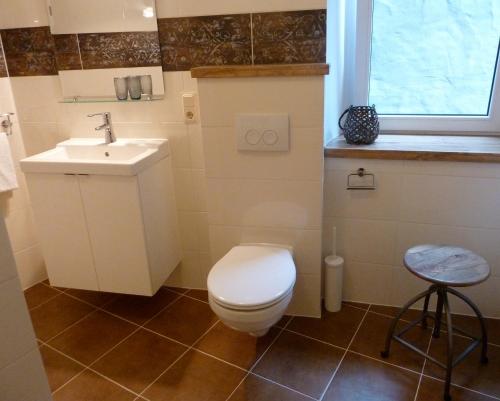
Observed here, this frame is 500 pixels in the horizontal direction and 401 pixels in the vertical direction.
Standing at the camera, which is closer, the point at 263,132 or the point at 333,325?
the point at 263,132

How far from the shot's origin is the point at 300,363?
182 cm

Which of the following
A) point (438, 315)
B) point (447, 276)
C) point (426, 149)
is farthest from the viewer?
point (426, 149)

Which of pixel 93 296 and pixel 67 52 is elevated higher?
pixel 67 52

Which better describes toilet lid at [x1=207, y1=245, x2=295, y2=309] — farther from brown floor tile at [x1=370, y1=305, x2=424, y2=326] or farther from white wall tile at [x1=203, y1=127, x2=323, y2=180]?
brown floor tile at [x1=370, y1=305, x2=424, y2=326]

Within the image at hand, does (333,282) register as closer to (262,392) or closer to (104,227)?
(262,392)

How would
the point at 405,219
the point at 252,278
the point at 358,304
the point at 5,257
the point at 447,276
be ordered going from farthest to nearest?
the point at 358,304
the point at 405,219
the point at 252,278
the point at 447,276
the point at 5,257

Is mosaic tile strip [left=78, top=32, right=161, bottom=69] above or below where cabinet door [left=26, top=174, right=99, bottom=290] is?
above

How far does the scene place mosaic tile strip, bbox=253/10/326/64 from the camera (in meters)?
1.77

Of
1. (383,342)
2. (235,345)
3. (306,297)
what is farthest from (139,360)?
(383,342)

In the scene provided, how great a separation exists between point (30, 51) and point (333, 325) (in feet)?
6.88

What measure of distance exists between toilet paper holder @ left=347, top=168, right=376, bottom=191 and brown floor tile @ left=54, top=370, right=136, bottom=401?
1.33 meters

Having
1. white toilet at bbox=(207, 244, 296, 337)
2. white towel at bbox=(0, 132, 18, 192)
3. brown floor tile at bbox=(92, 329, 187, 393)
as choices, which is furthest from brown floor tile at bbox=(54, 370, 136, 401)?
white towel at bbox=(0, 132, 18, 192)

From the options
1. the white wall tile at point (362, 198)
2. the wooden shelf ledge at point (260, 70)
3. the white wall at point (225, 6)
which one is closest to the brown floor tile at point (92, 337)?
the white wall tile at point (362, 198)

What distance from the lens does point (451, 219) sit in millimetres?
1935
